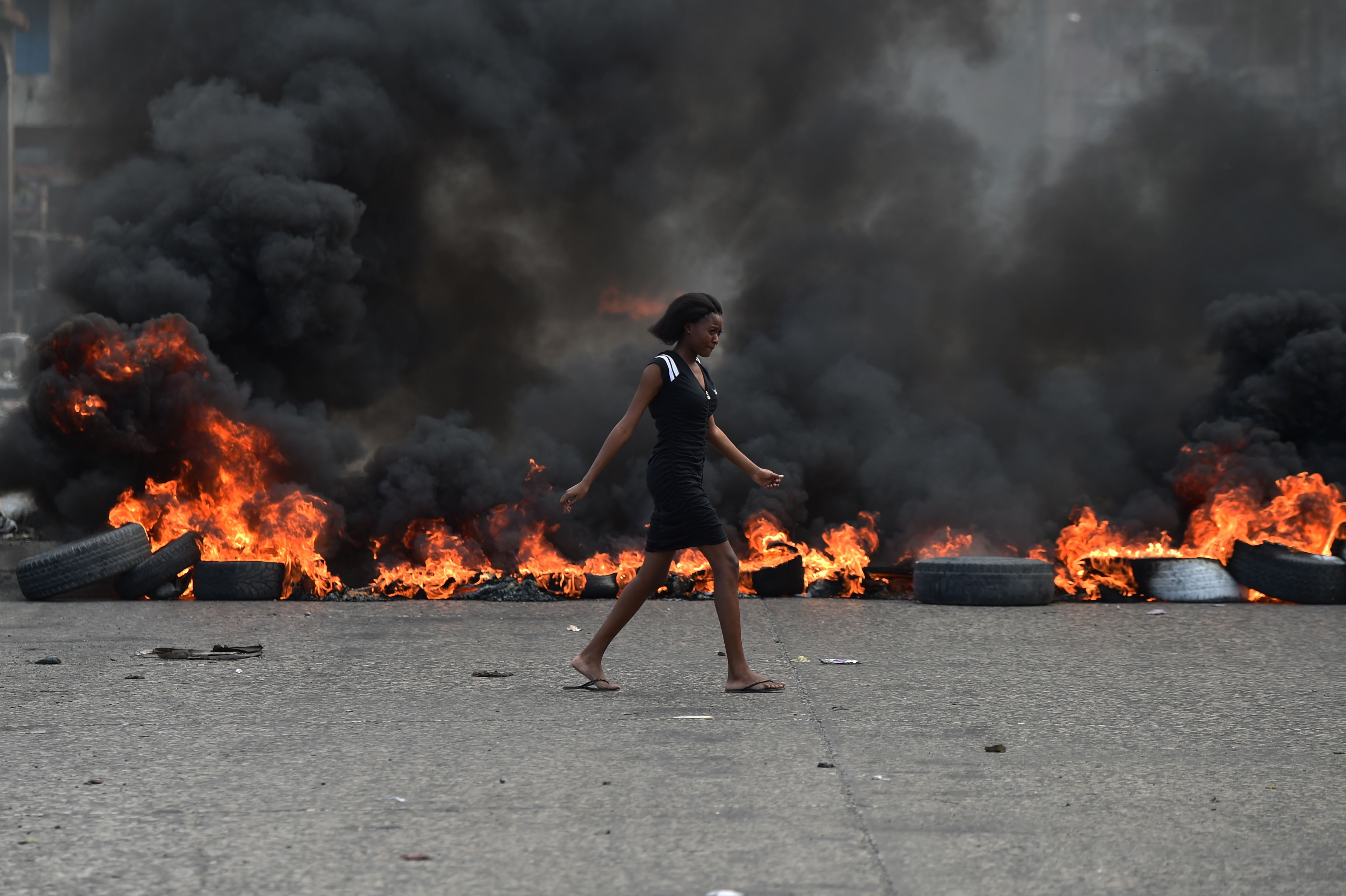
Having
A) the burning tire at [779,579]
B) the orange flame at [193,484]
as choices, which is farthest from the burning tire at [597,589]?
the orange flame at [193,484]

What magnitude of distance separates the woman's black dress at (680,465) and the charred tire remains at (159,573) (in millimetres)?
5773

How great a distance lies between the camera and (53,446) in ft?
36.8

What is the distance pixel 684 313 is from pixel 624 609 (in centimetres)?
131

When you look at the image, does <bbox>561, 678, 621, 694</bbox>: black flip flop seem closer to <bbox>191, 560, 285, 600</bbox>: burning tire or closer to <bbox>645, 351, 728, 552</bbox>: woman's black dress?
<bbox>645, 351, 728, 552</bbox>: woman's black dress

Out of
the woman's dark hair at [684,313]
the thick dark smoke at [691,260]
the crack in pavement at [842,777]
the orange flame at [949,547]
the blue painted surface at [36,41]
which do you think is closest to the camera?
the crack in pavement at [842,777]

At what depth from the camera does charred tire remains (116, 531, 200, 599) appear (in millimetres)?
9828

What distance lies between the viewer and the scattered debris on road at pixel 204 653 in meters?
6.66

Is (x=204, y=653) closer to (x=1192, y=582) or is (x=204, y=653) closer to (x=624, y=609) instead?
(x=624, y=609)

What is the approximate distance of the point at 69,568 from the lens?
9516 millimetres

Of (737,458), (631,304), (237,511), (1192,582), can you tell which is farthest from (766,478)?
(631,304)

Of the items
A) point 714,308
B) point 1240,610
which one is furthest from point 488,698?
point 1240,610

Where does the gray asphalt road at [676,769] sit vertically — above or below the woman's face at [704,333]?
below

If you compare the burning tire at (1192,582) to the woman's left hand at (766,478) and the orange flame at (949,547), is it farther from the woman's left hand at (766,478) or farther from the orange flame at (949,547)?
the woman's left hand at (766,478)

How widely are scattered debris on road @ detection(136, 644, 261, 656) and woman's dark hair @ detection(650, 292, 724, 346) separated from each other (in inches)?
116
